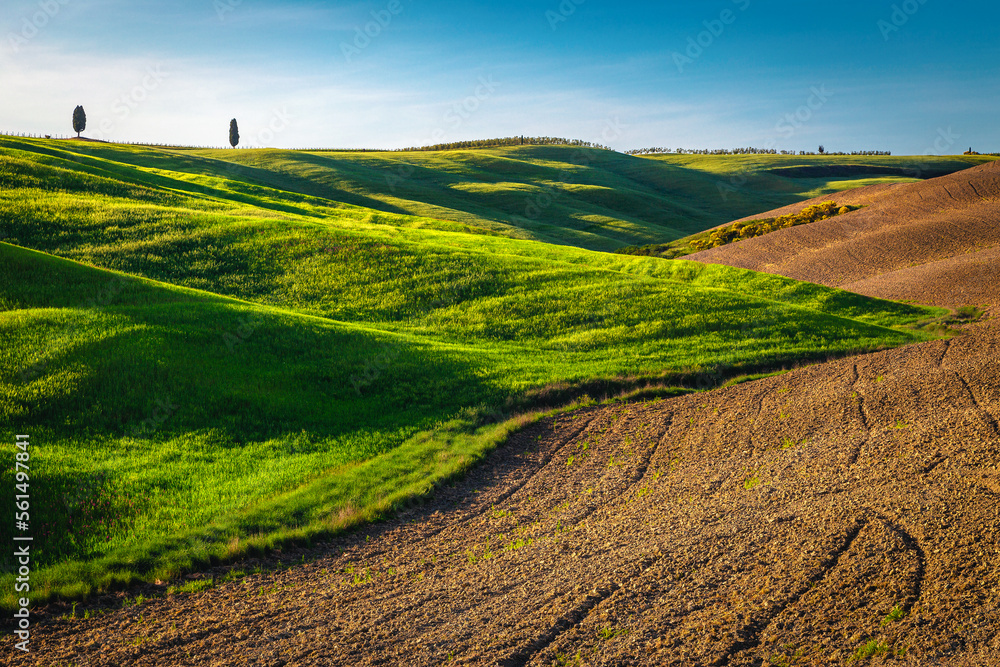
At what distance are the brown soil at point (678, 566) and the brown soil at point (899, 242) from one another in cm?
2397

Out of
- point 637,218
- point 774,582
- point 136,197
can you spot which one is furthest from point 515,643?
point 637,218

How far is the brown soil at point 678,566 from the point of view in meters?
8.68

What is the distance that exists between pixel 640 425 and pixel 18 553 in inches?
613

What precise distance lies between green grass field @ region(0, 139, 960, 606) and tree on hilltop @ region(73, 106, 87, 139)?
84.9m

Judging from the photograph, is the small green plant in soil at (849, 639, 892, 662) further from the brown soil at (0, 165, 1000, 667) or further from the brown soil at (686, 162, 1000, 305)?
the brown soil at (686, 162, 1000, 305)

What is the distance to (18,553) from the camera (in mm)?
12180

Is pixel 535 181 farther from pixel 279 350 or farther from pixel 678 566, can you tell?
pixel 678 566

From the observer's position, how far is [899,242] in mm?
43750

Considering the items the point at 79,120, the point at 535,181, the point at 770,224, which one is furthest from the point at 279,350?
the point at 79,120

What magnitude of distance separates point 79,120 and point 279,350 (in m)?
123

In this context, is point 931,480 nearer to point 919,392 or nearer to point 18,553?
point 919,392
